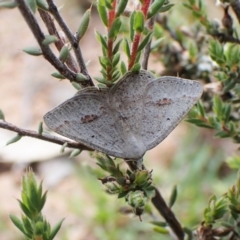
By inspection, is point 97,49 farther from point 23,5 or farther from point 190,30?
point 23,5

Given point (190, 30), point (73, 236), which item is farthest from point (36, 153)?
point (190, 30)

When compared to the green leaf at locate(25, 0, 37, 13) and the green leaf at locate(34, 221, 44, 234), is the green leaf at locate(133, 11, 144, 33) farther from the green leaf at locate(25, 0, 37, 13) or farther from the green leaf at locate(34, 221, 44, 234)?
the green leaf at locate(34, 221, 44, 234)

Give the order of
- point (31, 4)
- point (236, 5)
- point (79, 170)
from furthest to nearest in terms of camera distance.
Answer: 1. point (79, 170)
2. point (236, 5)
3. point (31, 4)

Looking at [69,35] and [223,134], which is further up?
[69,35]

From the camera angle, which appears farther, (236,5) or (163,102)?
(236,5)

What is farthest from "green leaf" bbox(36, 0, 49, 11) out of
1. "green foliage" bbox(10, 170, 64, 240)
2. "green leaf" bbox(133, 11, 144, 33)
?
"green foliage" bbox(10, 170, 64, 240)

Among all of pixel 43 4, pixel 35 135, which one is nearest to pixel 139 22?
pixel 43 4

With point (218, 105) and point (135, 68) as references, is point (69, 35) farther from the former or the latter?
point (218, 105)

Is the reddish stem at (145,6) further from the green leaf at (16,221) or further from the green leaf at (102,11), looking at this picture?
the green leaf at (16,221)
